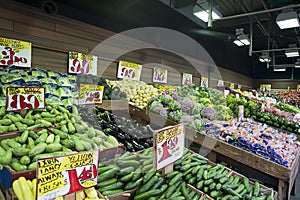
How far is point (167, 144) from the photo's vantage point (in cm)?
150

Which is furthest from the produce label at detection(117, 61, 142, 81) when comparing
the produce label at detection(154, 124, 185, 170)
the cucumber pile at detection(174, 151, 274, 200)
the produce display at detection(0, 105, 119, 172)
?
the produce label at detection(154, 124, 185, 170)

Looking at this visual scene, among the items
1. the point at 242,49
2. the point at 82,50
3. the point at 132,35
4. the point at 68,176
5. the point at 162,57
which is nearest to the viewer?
the point at 68,176

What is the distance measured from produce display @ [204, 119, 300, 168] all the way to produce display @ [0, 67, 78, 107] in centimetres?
181

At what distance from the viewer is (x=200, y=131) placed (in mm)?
2670

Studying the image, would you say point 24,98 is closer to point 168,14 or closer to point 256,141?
point 256,141

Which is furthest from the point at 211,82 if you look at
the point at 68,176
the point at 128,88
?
the point at 68,176

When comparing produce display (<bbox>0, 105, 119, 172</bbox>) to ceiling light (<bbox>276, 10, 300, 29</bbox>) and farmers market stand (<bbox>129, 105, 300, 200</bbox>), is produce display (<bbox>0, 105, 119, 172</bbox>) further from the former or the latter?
ceiling light (<bbox>276, 10, 300, 29</bbox>)

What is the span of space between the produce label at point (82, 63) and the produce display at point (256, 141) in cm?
241

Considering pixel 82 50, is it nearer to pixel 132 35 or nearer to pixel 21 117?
pixel 132 35

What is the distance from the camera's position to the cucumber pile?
166cm

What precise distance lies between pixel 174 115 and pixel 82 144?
4.78 ft

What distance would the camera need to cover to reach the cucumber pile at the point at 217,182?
1.66m

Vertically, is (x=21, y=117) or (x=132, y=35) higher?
(x=132, y=35)

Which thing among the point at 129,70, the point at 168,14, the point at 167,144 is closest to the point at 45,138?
the point at 167,144
